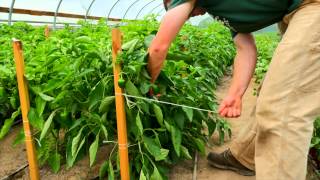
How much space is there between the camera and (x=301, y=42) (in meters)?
1.81

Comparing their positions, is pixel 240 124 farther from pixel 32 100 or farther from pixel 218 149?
pixel 32 100

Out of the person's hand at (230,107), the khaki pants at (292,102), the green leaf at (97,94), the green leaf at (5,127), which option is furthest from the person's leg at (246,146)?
the green leaf at (5,127)

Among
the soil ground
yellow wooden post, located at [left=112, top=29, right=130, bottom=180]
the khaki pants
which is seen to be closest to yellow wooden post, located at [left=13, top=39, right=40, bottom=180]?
the soil ground

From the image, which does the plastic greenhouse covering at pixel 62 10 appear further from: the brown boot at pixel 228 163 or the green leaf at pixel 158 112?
the green leaf at pixel 158 112

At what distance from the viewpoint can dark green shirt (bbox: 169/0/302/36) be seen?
1.94m

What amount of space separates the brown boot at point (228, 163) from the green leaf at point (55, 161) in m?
0.99

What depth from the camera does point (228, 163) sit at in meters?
2.77

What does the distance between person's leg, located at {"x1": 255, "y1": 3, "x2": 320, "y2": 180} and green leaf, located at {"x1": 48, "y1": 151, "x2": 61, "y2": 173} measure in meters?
1.30

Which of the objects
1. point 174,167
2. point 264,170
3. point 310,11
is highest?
point 310,11

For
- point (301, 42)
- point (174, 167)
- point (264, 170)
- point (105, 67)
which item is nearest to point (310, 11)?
point (301, 42)

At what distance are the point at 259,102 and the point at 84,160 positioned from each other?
1417mm

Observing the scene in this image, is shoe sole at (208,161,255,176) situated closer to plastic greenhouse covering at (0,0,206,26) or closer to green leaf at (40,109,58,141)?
green leaf at (40,109,58,141)

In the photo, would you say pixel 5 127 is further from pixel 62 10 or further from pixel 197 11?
pixel 62 10

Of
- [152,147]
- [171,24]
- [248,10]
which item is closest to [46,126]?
[152,147]
